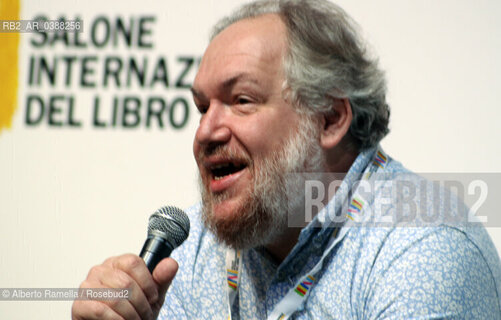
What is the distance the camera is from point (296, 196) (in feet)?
4.69

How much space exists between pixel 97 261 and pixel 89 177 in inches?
14.2

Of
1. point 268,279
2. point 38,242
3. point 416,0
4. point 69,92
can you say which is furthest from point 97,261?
point 416,0

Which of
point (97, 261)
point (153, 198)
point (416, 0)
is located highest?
point (416, 0)

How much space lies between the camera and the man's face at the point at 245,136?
136 cm

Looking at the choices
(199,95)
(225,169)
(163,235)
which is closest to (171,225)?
(163,235)

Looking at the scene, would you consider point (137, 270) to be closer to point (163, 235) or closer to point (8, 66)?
point (163, 235)

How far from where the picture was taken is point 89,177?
2316 millimetres

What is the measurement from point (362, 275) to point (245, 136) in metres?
0.44

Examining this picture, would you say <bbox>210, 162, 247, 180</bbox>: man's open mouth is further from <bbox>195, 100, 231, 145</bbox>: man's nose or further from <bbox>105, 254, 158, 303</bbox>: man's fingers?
<bbox>105, 254, 158, 303</bbox>: man's fingers

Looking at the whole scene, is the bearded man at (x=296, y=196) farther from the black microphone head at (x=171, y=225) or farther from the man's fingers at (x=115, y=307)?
the man's fingers at (x=115, y=307)

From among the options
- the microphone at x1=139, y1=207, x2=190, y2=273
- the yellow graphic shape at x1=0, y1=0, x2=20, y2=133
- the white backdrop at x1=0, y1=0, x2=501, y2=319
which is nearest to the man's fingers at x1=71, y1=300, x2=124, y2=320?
the microphone at x1=139, y1=207, x2=190, y2=273

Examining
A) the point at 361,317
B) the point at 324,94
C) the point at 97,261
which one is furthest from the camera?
the point at 97,261

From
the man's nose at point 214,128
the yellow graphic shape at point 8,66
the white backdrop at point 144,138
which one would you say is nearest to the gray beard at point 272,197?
the man's nose at point 214,128

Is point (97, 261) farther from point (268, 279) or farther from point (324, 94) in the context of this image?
point (324, 94)
